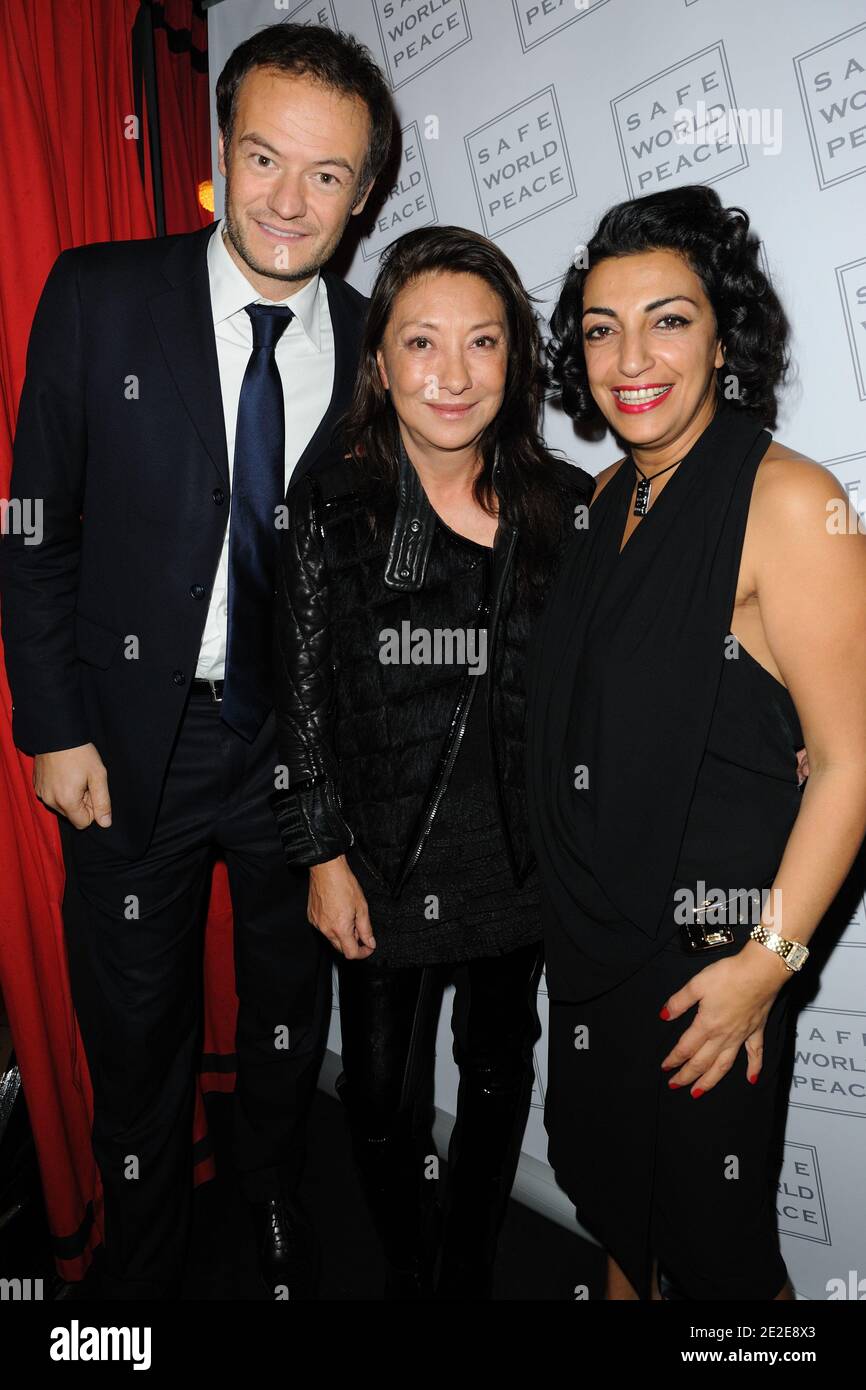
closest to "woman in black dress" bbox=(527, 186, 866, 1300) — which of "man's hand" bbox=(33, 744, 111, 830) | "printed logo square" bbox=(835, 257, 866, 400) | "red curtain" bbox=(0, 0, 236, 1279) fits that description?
"printed logo square" bbox=(835, 257, 866, 400)

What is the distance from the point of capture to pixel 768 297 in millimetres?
1613

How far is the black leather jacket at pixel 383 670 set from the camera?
5.95 feet

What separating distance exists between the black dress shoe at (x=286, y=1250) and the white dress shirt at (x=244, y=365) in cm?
137

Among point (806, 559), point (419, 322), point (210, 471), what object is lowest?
point (806, 559)

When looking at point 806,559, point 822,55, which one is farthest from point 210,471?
point 822,55

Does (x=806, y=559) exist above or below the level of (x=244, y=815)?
above

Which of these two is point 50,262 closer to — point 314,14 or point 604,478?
point 314,14

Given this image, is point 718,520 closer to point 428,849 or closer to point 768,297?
point 768,297

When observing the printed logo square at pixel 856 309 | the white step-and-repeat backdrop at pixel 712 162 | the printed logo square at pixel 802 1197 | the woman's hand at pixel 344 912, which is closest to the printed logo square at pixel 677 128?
the white step-and-repeat backdrop at pixel 712 162

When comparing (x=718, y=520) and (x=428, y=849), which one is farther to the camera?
(x=428, y=849)

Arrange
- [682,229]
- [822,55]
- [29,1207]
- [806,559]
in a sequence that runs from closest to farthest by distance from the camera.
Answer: [806,559] < [682,229] < [822,55] < [29,1207]

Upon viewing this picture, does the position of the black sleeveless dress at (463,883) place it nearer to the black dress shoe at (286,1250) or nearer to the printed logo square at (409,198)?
the black dress shoe at (286,1250)

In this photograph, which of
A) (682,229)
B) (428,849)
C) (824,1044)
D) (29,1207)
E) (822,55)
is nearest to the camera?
(682,229)

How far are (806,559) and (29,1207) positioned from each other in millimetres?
2480
